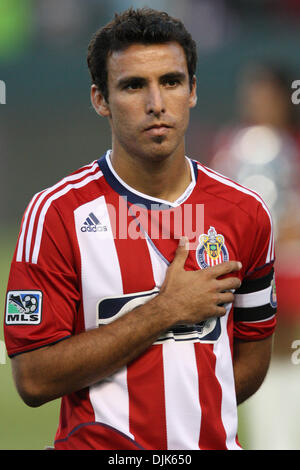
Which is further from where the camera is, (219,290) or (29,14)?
(29,14)

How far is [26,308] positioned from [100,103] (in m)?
0.76

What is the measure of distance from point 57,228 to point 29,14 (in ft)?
36.2

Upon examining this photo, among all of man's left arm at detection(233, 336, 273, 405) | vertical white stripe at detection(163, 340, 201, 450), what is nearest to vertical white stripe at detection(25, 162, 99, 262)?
vertical white stripe at detection(163, 340, 201, 450)

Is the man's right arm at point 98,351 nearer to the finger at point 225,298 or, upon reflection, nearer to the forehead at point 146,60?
the finger at point 225,298

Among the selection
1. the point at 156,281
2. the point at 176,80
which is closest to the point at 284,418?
the point at 156,281

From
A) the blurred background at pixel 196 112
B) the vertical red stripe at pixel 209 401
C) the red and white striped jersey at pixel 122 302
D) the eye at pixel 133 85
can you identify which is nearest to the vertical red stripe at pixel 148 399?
the red and white striped jersey at pixel 122 302

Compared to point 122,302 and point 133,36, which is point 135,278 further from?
point 133,36

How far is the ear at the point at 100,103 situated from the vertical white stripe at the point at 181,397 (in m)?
0.80

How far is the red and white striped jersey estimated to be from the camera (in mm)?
2193

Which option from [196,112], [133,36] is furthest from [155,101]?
[196,112]

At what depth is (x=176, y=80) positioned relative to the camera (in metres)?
2.33

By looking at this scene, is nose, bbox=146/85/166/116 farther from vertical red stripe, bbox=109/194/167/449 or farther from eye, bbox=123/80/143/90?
vertical red stripe, bbox=109/194/167/449

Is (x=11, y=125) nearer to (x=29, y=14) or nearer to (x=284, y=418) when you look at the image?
(x=29, y=14)
